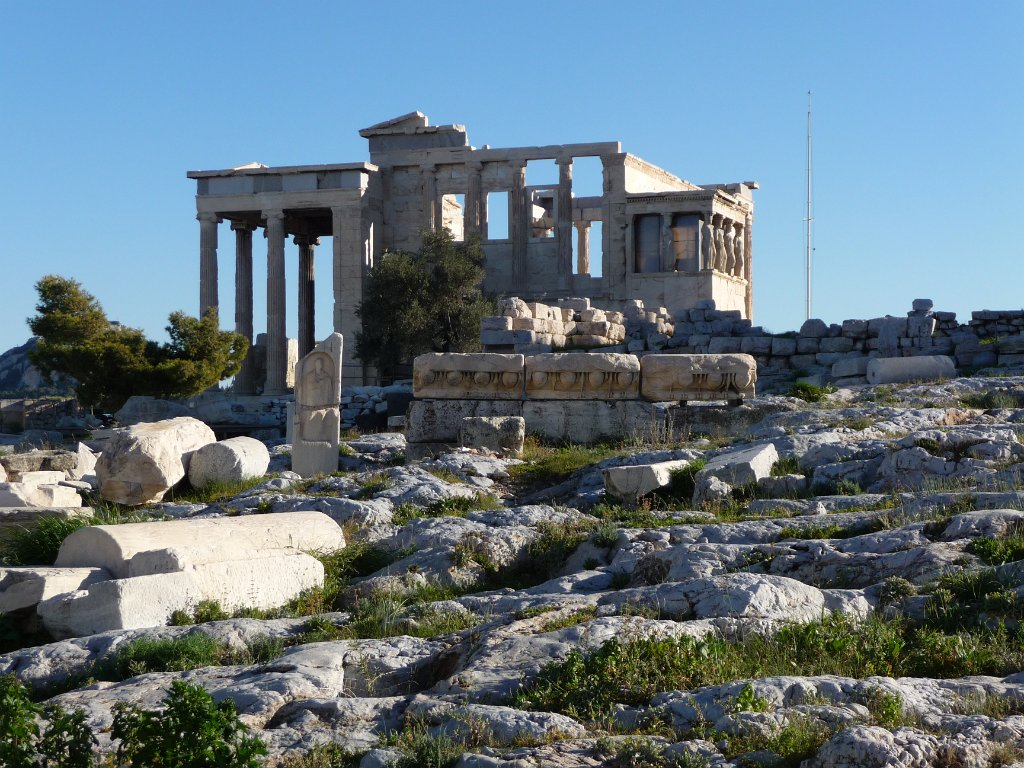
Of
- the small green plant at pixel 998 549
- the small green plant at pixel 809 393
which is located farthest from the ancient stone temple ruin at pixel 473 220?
the small green plant at pixel 998 549

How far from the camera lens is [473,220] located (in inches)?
1863

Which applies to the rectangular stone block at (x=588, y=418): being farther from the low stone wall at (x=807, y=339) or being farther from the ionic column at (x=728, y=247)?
the ionic column at (x=728, y=247)

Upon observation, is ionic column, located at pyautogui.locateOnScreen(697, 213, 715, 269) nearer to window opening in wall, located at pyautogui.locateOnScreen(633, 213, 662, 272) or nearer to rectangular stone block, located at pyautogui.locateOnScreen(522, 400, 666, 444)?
window opening in wall, located at pyautogui.locateOnScreen(633, 213, 662, 272)

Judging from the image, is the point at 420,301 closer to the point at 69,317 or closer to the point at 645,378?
the point at 69,317

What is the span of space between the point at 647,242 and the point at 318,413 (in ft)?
100

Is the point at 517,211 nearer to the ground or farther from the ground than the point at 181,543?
farther from the ground

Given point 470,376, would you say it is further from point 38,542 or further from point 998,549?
point 998,549

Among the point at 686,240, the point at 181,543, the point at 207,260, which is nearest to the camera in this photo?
the point at 181,543

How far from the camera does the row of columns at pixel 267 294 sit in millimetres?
46719

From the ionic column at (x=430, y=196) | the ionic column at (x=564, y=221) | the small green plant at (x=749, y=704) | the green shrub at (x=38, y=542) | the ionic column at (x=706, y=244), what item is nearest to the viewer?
the small green plant at (x=749, y=704)

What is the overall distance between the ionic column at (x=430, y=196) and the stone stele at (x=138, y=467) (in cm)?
3425

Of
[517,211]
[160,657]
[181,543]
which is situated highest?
[517,211]

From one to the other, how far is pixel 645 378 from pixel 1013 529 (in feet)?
28.5

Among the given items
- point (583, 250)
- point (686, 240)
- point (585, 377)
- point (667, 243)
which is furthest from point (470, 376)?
point (583, 250)
